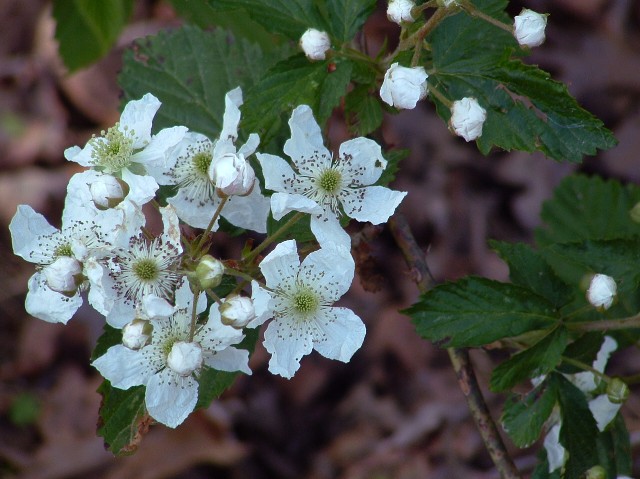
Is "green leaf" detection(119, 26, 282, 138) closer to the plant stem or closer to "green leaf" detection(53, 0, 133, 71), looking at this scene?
"green leaf" detection(53, 0, 133, 71)

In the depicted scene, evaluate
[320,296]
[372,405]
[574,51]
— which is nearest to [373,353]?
[372,405]

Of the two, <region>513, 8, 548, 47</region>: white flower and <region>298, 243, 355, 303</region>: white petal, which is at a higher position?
<region>513, 8, 548, 47</region>: white flower

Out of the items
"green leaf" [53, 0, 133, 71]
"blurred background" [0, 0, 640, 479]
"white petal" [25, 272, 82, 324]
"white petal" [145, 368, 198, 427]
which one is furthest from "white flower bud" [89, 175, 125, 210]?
"blurred background" [0, 0, 640, 479]

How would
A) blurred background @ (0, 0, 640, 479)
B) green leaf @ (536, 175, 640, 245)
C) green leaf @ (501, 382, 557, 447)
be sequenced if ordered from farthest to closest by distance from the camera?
blurred background @ (0, 0, 640, 479)
green leaf @ (536, 175, 640, 245)
green leaf @ (501, 382, 557, 447)

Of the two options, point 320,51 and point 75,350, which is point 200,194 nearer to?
point 320,51

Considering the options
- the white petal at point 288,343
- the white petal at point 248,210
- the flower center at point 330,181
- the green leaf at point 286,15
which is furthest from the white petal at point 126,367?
the green leaf at point 286,15

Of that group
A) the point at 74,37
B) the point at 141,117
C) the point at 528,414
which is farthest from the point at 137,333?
the point at 74,37
